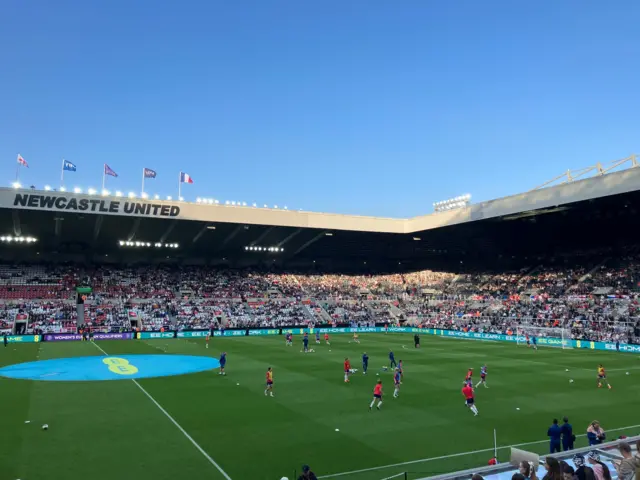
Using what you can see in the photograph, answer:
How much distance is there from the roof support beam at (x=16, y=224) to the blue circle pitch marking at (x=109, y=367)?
2413 cm

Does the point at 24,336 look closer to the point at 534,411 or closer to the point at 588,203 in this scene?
the point at 534,411

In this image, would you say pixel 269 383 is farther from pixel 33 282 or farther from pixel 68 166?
pixel 33 282

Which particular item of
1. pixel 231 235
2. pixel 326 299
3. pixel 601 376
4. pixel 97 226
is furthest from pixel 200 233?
pixel 601 376

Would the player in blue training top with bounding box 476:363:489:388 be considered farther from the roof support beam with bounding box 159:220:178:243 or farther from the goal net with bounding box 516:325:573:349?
the roof support beam with bounding box 159:220:178:243

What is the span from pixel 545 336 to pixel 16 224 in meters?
58.6

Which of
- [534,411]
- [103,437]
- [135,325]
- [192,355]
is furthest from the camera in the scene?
[135,325]

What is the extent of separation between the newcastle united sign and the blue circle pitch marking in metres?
20.0

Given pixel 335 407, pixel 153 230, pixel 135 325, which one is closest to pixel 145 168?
pixel 153 230

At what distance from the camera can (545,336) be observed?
5016cm

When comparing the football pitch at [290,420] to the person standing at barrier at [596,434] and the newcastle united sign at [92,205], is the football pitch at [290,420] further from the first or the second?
the newcastle united sign at [92,205]

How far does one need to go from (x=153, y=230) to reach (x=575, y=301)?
164ft

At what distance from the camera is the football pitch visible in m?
13.3

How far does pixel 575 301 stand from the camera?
176 ft

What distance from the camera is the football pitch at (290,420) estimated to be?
43.7 feet
